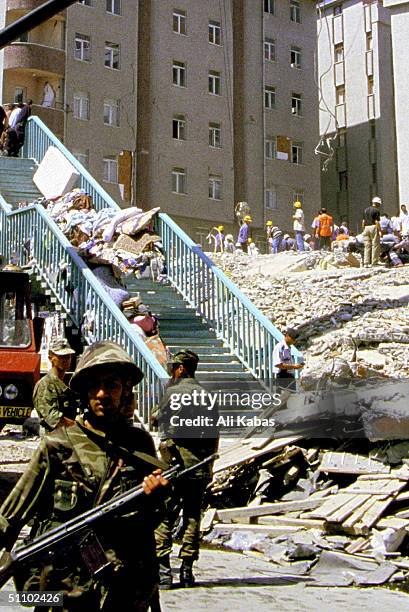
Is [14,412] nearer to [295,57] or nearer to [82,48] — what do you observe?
[82,48]

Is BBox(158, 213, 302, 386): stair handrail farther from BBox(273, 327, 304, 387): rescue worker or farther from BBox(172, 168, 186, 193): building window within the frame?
BBox(172, 168, 186, 193): building window

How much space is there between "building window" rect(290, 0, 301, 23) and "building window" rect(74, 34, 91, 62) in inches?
569

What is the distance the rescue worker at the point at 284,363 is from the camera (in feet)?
46.0

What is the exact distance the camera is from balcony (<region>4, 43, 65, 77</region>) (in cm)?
4078

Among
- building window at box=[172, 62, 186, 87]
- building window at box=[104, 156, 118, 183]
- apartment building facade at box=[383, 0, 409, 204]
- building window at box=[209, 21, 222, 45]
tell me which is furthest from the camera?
apartment building facade at box=[383, 0, 409, 204]

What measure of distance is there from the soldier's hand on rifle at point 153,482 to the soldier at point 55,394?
4433mm

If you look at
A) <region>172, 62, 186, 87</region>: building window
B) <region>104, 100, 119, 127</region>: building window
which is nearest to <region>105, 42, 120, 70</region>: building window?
<region>104, 100, 119, 127</region>: building window

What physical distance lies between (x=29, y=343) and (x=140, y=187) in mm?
34551

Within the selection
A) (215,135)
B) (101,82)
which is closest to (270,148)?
(215,135)

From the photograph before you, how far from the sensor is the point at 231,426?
12820mm

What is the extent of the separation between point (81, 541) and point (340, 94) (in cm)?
5661

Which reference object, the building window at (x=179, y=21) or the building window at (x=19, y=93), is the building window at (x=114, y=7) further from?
the building window at (x=19, y=93)

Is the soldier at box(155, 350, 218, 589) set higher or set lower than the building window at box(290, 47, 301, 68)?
lower

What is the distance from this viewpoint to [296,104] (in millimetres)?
52406
